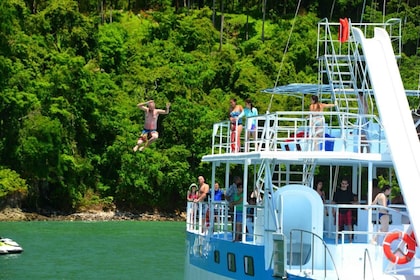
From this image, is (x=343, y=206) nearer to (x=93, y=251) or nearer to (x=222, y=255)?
(x=222, y=255)

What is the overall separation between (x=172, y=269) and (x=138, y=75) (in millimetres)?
49193

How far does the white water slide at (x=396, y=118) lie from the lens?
16.2 meters

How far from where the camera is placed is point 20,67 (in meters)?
79.8

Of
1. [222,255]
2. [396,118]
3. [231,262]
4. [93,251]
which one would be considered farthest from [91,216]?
[396,118]

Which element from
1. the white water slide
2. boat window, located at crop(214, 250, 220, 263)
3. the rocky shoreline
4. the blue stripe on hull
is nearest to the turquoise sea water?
the rocky shoreline

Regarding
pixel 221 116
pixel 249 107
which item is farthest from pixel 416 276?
pixel 221 116

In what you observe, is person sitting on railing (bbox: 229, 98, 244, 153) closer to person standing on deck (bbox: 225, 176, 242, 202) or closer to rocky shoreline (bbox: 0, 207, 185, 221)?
person standing on deck (bbox: 225, 176, 242, 202)

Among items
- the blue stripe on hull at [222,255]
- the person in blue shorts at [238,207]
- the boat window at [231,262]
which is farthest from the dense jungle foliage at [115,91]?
the boat window at [231,262]

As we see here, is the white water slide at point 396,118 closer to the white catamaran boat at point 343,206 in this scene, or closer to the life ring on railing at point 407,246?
the white catamaran boat at point 343,206

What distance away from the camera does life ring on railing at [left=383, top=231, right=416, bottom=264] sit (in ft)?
54.8

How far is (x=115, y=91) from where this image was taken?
87938mm

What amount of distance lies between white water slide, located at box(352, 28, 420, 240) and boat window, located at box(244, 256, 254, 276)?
447 centimetres

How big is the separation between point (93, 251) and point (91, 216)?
2631 centimetres

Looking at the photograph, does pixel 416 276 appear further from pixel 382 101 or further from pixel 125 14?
pixel 125 14
